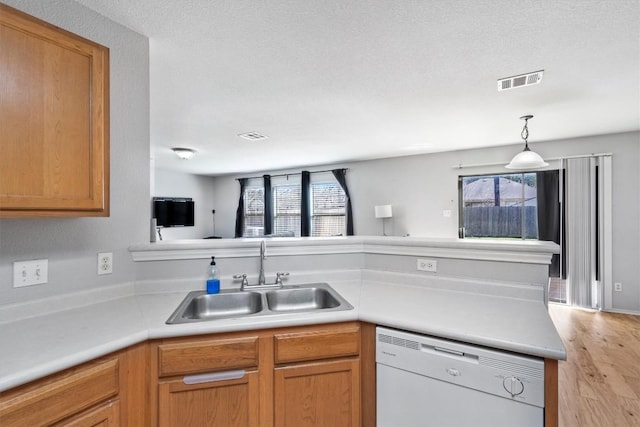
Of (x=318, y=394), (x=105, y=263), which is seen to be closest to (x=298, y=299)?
(x=318, y=394)

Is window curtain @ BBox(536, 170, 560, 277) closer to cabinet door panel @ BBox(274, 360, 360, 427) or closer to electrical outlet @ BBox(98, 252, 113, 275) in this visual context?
cabinet door panel @ BBox(274, 360, 360, 427)

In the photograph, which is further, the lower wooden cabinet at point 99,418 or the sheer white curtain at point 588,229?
the sheer white curtain at point 588,229

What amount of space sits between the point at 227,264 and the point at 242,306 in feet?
0.97

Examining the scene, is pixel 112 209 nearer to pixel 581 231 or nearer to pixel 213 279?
pixel 213 279

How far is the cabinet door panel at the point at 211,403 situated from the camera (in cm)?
121

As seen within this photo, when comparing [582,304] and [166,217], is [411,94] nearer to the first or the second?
[582,304]

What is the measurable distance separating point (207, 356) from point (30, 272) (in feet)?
2.91

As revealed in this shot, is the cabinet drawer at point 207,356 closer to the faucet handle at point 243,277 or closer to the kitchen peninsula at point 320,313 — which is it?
the kitchen peninsula at point 320,313

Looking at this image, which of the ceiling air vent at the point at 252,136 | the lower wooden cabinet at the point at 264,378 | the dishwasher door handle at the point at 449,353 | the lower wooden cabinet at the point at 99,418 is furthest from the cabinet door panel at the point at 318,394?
the ceiling air vent at the point at 252,136

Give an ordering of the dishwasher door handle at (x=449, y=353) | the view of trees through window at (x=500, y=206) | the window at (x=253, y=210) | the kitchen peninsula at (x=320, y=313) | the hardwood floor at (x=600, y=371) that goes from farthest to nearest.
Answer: the window at (x=253, y=210) → the view of trees through window at (x=500, y=206) → the hardwood floor at (x=600, y=371) → the dishwasher door handle at (x=449, y=353) → the kitchen peninsula at (x=320, y=313)

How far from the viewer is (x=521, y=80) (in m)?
2.39

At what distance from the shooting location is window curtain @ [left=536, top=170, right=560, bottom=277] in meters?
4.42

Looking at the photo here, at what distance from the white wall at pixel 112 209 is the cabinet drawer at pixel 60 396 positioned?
60cm

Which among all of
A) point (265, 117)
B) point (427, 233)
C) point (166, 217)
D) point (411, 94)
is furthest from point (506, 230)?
point (166, 217)
